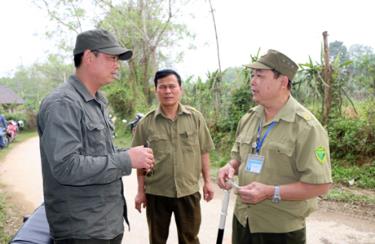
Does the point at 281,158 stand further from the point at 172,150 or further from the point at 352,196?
the point at 352,196

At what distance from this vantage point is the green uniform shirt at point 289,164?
2.00 metres

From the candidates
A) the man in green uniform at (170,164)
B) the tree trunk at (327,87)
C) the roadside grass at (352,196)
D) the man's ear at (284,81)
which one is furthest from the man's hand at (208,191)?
the tree trunk at (327,87)

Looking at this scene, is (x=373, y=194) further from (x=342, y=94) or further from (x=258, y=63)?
(x=258, y=63)

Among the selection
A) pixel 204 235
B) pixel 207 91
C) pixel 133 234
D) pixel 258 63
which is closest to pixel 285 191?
pixel 258 63

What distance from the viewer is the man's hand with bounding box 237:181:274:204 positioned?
1990 millimetres

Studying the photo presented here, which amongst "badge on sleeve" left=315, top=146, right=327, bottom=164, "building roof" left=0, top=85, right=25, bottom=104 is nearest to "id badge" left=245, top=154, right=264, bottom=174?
"badge on sleeve" left=315, top=146, right=327, bottom=164

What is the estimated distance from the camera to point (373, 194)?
17.9 ft

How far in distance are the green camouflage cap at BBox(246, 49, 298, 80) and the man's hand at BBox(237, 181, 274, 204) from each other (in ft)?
2.42

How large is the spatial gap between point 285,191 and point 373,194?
424cm

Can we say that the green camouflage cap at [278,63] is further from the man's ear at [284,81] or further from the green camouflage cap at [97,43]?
the green camouflage cap at [97,43]

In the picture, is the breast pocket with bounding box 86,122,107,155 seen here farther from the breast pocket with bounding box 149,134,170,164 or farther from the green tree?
the green tree

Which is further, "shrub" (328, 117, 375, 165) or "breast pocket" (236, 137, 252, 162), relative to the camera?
"shrub" (328, 117, 375, 165)

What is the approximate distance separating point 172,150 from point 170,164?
4.8 inches

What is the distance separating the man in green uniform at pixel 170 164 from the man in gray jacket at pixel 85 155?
878mm
